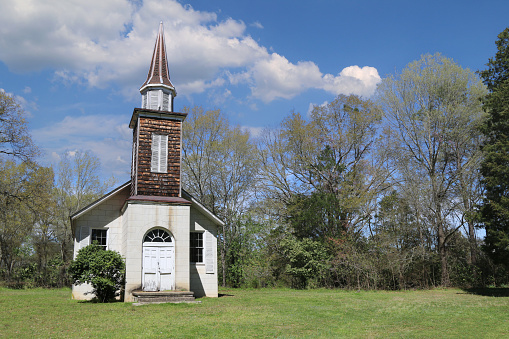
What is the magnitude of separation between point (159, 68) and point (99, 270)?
Answer: 9862mm

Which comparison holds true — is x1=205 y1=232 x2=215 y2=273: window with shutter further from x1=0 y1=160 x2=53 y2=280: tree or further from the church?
x1=0 y1=160 x2=53 y2=280: tree

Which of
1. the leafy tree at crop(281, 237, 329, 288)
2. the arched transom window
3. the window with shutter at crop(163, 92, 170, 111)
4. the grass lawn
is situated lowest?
the grass lawn

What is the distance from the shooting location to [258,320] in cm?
1054

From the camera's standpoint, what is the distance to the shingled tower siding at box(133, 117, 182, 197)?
1705cm

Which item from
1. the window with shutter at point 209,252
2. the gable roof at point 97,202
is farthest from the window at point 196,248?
the gable roof at point 97,202

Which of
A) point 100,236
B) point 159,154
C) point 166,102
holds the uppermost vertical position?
point 166,102

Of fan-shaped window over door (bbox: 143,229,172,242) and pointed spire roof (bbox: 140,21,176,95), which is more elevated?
pointed spire roof (bbox: 140,21,176,95)

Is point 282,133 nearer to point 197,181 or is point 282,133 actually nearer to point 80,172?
point 197,181

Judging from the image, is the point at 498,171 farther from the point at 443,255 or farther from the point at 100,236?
the point at 100,236

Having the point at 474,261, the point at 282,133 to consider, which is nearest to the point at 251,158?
the point at 282,133

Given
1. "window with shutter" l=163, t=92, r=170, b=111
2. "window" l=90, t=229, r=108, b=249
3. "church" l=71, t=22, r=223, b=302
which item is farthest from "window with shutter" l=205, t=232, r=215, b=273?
"window with shutter" l=163, t=92, r=170, b=111

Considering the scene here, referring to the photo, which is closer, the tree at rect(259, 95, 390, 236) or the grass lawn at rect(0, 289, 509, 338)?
the grass lawn at rect(0, 289, 509, 338)

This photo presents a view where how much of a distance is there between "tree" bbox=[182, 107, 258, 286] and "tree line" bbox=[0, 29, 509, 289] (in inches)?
3.8

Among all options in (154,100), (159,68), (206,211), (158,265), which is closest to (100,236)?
(158,265)
